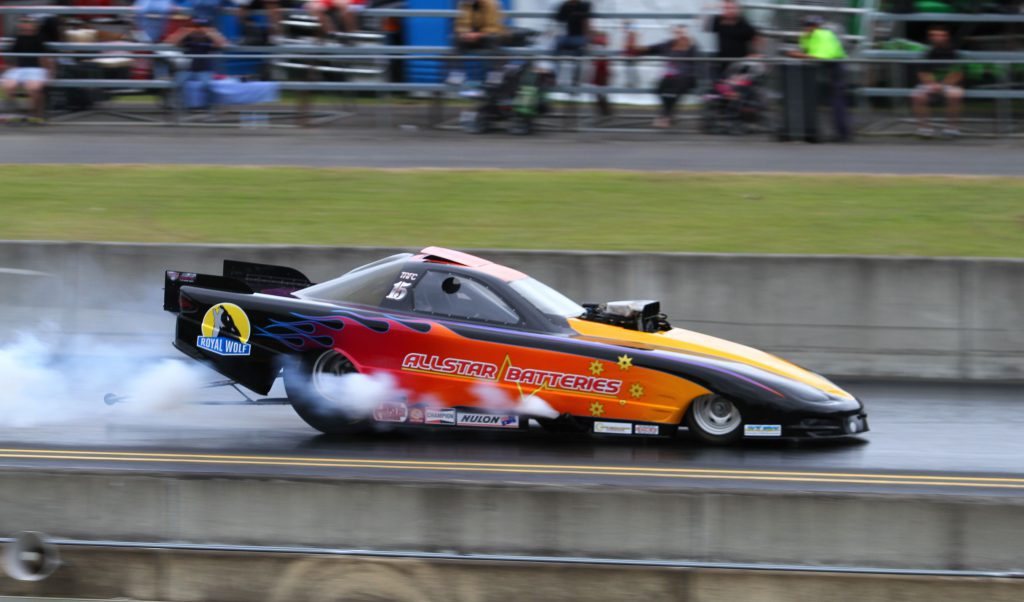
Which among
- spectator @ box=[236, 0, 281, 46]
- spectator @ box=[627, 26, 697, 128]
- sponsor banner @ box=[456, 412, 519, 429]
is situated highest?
spectator @ box=[236, 0, 281, 46]

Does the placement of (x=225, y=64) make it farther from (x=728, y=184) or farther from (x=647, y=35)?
(x=728, y=184)

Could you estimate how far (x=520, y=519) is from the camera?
7.13 metres

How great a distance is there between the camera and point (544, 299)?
30.8ft

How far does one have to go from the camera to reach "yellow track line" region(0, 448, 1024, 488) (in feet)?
27.1

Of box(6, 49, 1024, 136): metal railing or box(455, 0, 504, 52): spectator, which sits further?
box(455, 0, 504, 52): spectator

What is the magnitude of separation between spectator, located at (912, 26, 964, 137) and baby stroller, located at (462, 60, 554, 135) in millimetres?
5537

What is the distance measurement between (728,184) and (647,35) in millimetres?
4838

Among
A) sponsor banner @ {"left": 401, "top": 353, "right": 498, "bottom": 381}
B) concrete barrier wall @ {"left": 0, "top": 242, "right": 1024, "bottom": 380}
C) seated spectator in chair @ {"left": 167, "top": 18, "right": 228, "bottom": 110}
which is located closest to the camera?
sponsor banner @ {"left": 401, "top": 353, "right": 498, "bottom": 381}

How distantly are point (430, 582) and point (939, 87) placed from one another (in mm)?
14114

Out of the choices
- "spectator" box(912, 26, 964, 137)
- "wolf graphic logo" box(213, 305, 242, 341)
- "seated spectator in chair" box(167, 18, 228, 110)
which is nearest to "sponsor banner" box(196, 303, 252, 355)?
"wolf graphic logo" box(213, 305, 242, 341)

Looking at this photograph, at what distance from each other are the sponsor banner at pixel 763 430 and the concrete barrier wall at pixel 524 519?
1875mm

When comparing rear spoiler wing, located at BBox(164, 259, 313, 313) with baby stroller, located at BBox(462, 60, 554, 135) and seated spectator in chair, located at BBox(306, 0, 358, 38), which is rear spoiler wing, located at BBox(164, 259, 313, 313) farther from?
seated spectator in chair, located at BBox(306, 0, 358, 38)

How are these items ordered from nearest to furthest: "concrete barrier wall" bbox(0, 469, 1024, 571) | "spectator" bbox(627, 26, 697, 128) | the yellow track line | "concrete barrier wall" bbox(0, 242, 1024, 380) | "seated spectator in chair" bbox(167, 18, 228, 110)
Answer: "concrete barrier wall" bbox(0, 469, 1024, 571) < the yellow track line < "concrete barrier wall" bbox(0, 242, 1024, 380) < "spectator" bbox(627, 26, 697, 128) < "seated spectator in chair" bbox(167, 18, 228, 110)

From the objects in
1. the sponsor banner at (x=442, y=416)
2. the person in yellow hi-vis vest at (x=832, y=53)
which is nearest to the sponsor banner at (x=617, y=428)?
the sponsor banner at (x=442, y=416)
